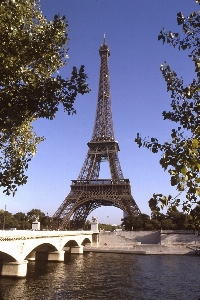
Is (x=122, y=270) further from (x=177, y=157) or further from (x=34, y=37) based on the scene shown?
(x=177, y=157)

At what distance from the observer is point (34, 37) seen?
43.9 feet

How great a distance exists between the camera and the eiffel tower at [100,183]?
66000 mm

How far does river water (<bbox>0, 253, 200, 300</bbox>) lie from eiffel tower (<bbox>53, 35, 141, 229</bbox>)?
28.7m

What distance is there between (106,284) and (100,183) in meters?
43.2

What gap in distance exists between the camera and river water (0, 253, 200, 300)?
2267 cm

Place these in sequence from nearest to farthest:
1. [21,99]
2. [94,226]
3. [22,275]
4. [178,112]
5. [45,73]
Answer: [178,112] < [21,99] < [45,73] < [22,275] < [94,226]

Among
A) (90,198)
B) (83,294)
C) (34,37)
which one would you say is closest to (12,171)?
(34,37)

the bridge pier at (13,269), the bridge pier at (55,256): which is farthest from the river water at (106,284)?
the bridge pier at (55,256)

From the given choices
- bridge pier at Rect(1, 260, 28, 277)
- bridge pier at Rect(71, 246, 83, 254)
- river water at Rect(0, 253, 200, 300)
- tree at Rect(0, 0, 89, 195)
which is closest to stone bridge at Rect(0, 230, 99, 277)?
bridge pier at Rect(1, 260, 28, 277)

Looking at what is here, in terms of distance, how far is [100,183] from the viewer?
228 feet

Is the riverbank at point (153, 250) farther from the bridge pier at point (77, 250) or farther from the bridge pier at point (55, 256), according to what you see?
the bridge pier at point (55, 256)

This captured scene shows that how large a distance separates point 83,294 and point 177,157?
2132 cm

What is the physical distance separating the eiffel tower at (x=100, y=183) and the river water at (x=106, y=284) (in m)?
28.7

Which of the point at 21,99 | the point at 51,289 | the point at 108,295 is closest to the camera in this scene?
the point at 21,99
